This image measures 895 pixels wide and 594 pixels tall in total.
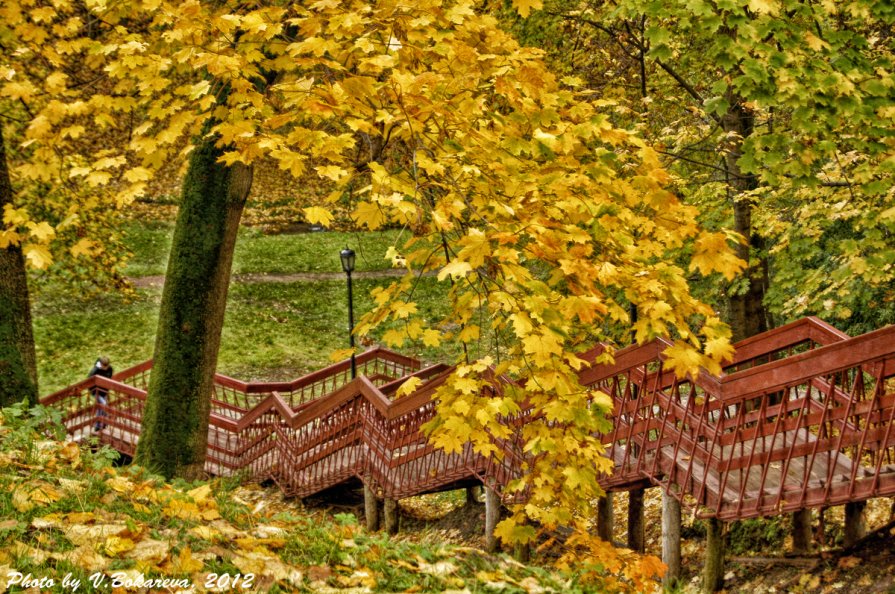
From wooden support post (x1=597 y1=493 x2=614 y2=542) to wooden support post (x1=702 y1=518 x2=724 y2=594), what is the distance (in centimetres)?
168

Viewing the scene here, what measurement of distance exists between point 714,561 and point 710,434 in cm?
142

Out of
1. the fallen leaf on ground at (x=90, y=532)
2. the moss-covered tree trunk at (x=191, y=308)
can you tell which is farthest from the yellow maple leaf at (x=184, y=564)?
the moss-covered tree trunk at (x=191, y=308)

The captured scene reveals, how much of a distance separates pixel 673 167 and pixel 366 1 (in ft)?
27.0

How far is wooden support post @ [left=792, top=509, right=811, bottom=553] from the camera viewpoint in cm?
751

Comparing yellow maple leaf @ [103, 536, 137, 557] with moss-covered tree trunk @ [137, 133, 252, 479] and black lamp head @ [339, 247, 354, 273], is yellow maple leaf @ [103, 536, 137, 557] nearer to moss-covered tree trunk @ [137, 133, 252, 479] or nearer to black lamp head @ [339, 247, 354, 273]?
moss-covered tree trunk @ [137, 133, 252, 479]

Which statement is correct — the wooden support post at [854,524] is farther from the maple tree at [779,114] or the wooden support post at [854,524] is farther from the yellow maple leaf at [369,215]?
the yellow maple leaf at [369,215]

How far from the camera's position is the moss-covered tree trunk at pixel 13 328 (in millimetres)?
9484

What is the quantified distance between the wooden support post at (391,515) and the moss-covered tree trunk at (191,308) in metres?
2.84

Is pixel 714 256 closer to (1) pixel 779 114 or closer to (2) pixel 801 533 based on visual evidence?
(2) pixel 801 533

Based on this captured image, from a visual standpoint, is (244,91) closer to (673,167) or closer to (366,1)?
(366,1)

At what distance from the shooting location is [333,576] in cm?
434

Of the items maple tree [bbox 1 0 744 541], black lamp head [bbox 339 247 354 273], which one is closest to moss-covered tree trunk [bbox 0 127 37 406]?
maple tree [bbox 1 0 744 541]

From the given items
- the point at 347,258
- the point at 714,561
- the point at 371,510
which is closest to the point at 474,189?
the point at 714,561

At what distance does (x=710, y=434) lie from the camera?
6695 millimetres
